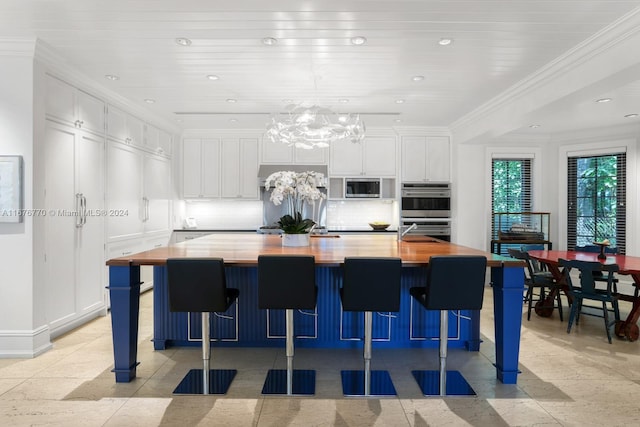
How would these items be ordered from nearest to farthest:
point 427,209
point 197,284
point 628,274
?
point 197,284 < point 628,274 < point 427,209

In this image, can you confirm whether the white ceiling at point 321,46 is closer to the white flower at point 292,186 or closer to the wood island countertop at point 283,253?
the white flower at point 292,186

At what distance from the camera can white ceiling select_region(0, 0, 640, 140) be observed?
255cm

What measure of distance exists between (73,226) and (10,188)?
73 cm

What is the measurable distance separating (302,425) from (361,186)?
179 inches

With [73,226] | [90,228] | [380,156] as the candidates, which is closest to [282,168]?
[380,156]

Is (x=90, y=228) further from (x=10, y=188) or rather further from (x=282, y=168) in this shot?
(x=282, y=168)

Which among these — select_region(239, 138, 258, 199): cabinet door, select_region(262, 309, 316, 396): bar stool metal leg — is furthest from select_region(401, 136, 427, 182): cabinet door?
select_region(262, 309, 316, 396): bar stool metal leg

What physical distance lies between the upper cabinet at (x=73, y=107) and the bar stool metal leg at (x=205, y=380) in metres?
2.51

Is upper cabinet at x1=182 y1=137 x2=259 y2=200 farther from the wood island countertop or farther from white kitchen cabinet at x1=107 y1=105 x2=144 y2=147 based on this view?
the wood island countertop

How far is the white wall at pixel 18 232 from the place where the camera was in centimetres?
308

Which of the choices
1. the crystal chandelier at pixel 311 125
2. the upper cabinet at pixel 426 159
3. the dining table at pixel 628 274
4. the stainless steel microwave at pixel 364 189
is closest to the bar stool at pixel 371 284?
the crystal chandelier at pixel 311 125

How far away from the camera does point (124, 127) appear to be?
15.3 ft

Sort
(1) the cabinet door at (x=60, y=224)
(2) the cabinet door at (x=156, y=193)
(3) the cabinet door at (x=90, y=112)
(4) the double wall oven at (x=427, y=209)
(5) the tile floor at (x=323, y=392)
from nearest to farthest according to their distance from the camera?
(5) the tile floor at (x=323, y=392) < (1) the cabinet door at (x=60, y=224) < (3) the cabinet door at (x=90, y=112) < (2) the cabinet door at (x=156, y=193) < (4) the double wall oven at (x=427, y=209)

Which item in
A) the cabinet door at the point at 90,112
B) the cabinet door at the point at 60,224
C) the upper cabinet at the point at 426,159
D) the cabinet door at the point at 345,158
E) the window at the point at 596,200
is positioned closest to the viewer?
the cabinet door at the point at 60,224
